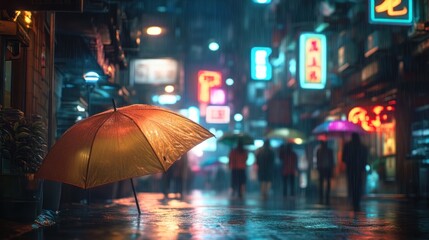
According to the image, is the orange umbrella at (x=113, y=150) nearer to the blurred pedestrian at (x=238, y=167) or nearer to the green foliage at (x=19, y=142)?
the green foliage at (x=19, y=142)

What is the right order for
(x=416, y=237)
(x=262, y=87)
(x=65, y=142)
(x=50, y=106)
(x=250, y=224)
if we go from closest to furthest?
(x=416, y=237) < (x=65, y=142) < (x=250, y=224) < (x=50, y=106) < (x=262, y=87)

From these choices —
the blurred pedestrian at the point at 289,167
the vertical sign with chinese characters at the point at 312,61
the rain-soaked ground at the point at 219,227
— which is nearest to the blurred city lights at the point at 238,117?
the vertical sign with chinese characters at the point at 312,61

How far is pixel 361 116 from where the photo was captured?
80.5 feet

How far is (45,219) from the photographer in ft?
37.1

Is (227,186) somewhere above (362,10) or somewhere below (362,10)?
below

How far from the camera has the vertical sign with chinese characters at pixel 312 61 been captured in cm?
2970

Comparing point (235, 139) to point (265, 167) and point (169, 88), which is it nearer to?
point (265, 167)

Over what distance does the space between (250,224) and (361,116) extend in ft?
46.0

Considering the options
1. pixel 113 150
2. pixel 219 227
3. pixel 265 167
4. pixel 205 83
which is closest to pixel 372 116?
pixel 265 167

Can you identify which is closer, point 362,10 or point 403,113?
point 403,113

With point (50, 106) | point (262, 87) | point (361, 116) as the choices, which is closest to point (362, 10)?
point (361, 116)

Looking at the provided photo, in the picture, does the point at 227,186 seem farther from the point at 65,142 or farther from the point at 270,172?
the point at 65,142

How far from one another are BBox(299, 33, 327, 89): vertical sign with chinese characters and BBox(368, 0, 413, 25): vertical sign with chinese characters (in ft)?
33.9

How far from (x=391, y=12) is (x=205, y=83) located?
101 ft
